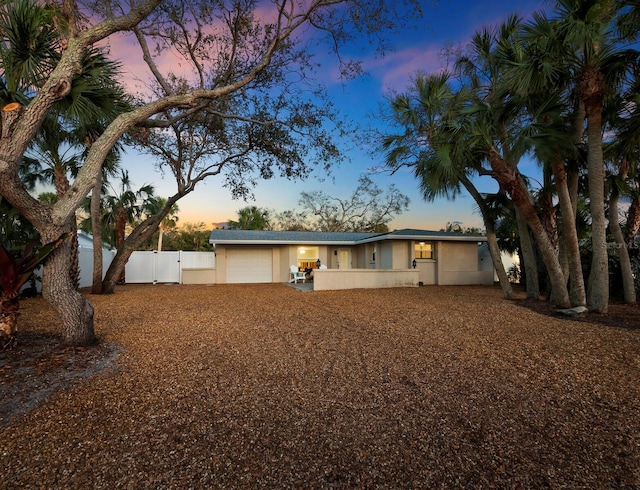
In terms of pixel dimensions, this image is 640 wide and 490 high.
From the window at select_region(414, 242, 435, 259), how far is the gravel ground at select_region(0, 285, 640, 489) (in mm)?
10026

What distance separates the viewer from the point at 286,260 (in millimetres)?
17453

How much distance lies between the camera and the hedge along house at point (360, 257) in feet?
46.2

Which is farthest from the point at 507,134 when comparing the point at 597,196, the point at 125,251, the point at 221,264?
the point at 221,264

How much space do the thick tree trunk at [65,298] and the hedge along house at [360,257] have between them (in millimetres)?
8898

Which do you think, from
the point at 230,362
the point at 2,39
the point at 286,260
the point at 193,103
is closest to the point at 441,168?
the point at 193,103

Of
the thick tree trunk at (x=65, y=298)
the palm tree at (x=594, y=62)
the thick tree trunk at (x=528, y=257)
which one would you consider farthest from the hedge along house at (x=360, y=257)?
the thick tree trunk at (x=65, y=298)

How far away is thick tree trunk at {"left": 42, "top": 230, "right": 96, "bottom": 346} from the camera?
4.32 m

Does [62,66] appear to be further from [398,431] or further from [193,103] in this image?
[398,431]

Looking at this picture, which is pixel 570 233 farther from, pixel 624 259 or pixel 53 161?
pixel 53 161

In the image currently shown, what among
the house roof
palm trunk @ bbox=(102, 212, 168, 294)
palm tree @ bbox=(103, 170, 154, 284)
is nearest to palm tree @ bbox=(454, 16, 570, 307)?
the house roof

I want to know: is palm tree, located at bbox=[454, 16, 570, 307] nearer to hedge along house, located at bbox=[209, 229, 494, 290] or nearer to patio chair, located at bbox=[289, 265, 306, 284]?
hedge along house, located at bbox=[209, 229, 494, 290]

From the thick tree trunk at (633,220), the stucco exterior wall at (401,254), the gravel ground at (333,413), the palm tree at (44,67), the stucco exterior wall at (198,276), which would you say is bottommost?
the gravel ground at (333,413)

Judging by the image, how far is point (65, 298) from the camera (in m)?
4.41

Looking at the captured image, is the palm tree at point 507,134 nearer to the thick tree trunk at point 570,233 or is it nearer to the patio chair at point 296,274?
the thick tree trunk at point 570,233
